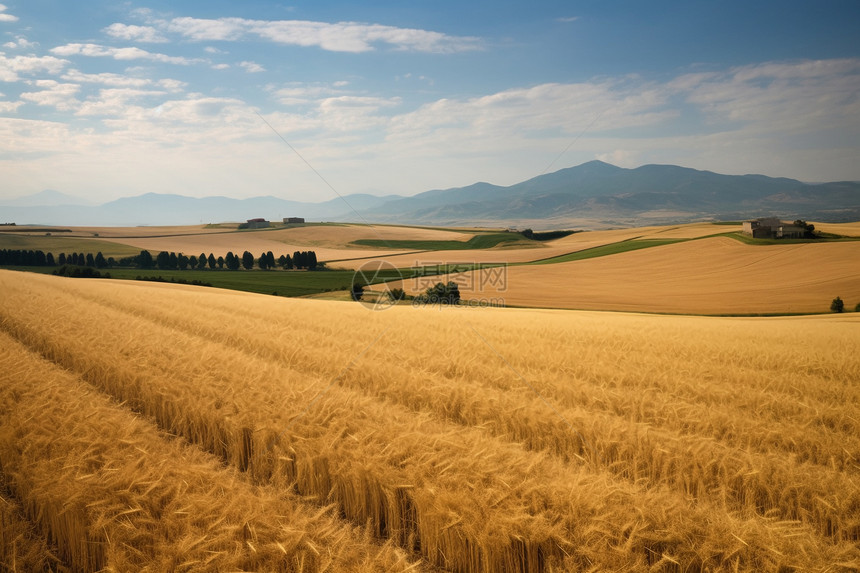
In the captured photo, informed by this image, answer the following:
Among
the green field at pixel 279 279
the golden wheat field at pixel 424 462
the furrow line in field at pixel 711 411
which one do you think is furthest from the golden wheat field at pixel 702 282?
the golden wheat field at pixel 424 462

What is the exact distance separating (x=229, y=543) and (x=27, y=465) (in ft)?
7.72

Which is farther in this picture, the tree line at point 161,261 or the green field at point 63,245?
the green field at point 63,245

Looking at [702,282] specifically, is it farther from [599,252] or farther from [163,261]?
[163,261]

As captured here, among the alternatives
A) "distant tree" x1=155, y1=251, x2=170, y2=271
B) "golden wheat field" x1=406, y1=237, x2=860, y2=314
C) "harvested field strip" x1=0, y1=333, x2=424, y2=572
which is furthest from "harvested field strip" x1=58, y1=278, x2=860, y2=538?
"distant tree" x1=155, y1=251, x2=170, y2=271

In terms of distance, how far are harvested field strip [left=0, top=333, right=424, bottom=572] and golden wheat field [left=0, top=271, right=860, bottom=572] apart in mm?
18

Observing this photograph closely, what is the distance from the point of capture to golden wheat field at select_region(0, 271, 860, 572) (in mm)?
2850

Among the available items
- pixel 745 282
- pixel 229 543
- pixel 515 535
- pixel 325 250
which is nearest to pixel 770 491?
pixel 515 535

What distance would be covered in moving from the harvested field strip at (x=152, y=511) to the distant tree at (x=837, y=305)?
32.0 metres

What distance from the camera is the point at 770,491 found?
3867mm

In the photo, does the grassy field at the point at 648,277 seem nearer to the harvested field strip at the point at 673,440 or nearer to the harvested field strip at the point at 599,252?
the harvested field strip at the point at 599,252

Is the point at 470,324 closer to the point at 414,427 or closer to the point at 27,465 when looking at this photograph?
the point at 414,427

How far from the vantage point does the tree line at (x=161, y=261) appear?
135 ft

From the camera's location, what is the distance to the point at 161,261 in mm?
41969

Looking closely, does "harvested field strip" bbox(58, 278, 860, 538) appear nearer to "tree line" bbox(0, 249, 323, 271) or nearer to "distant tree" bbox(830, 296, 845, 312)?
"distant tree" bbox(830, 296, 845, 312)
